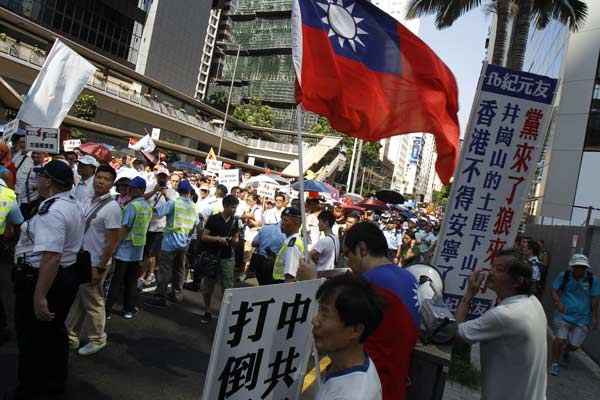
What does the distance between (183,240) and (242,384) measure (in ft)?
16.1

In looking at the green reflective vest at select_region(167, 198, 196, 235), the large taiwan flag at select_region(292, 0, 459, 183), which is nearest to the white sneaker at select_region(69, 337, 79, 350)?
the green reflective vest at select_region(167, 198, 196, 235)

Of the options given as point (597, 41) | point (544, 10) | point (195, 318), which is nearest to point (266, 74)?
point (597, 41)

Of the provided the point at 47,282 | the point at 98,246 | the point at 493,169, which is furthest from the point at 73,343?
the point at 493,169

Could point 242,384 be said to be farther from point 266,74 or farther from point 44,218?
point 266,74

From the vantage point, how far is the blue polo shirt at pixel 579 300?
23.3 feet

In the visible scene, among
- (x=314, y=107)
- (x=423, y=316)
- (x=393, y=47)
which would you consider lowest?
(x=423, y=316)

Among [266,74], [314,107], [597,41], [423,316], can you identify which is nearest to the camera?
[423,316]

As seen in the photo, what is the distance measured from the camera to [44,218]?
3570mm

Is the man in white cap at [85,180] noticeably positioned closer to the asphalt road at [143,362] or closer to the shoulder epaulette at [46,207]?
the asphalt road at [143,362]

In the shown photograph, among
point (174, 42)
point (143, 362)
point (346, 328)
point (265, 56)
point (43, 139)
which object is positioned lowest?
point (143, 362)

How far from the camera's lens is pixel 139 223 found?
20.0 feet

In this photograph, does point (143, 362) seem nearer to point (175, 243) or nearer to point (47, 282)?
point (47, 282)

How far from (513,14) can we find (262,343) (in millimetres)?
11754

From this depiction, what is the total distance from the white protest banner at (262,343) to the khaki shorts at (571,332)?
18.9ft
